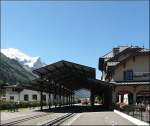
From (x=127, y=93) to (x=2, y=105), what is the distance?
703 inches

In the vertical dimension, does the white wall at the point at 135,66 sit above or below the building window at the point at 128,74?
above

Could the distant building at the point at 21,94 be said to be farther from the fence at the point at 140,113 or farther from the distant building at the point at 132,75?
the fence at the point at 140,113

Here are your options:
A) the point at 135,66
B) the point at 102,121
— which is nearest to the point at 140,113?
the point at 102,121

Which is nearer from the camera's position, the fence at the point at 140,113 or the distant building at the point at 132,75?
the fence at the point at 140,113

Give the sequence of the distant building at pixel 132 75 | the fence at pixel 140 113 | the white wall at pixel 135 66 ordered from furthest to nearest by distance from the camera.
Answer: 1. the white wall at pixel 135 66
2. the distant building at pixel 132 75
3. the fence at pixel 140 113

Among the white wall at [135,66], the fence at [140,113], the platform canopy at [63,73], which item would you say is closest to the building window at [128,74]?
the white wall at [135,66]

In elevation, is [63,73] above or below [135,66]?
below

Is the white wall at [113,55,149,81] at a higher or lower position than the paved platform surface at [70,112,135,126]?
higher

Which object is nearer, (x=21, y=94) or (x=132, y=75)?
(x=132, y=75)

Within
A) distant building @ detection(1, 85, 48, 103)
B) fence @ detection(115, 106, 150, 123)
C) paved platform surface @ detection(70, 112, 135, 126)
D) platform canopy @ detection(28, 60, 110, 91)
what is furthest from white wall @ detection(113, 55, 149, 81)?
distant building @ detection(1, 85, 48, 103)

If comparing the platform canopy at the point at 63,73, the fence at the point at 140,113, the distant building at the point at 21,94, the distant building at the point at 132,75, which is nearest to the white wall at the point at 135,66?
the distant building at the point at 132,75

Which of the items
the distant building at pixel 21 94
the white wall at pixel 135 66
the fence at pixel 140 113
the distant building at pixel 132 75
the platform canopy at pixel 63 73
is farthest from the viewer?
the distant building at pixel 21 94

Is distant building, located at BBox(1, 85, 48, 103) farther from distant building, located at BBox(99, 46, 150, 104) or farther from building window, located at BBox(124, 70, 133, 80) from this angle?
building window, located at BBox(124, 70, 133, 80)

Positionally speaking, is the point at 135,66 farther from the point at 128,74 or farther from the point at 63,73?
the point at 63,73
